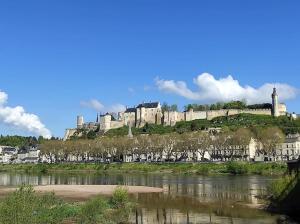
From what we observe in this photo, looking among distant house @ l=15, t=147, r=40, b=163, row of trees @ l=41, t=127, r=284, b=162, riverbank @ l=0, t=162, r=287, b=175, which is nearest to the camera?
riverbank @ l=0, t=162, r=287, b=175

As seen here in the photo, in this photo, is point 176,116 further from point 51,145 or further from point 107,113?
point 51,145

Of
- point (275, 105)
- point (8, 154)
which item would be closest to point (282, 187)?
point (275, 105)

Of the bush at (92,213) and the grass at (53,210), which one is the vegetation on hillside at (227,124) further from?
the bush at (92,213)

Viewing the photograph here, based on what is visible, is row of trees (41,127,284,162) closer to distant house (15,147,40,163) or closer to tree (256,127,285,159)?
tree (256,127,285,159)

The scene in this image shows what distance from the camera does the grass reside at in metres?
17.0

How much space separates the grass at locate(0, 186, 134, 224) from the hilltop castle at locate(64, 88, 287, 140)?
13477 cm

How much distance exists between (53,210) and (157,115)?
148 m

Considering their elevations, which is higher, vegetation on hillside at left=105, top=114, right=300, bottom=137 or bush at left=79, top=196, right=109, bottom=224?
vegetation on hillside at left=105, top=114, right=300, bottom=137

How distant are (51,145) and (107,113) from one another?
5580 centimetres

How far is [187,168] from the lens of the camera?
9194 centimetres

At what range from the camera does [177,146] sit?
10888 centimetres

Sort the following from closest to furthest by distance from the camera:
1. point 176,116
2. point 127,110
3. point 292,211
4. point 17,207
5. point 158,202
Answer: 1. point 17,207
2. point 292,211
3. point 158,202
4. point 176,116
5. point 127,110

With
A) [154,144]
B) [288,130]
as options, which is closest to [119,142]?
[154,144]

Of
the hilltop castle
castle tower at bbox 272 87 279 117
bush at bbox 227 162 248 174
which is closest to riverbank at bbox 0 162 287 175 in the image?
bush at bbox 227 162 248 174
